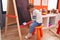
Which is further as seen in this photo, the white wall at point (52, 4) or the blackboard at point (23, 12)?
the white wall at point (52, 4)

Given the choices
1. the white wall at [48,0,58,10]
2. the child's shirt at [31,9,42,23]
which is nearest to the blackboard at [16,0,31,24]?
the child's shirt at [31,9,42,23]

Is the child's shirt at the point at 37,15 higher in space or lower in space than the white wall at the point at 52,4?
lower

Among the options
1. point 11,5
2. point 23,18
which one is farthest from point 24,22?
point 11,5

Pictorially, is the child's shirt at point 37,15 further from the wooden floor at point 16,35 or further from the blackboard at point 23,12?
the wooden floor at point 16,35

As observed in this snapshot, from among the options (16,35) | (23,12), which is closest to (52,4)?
(23,12)

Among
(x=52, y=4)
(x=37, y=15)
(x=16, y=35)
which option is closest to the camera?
(x=37, y=15)

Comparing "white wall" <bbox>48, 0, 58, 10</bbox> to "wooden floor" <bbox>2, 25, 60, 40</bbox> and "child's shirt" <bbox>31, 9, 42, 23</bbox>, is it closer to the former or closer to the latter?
"wooden floor" <bbox>2, 25, 60, 40</bbox>

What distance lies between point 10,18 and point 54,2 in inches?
72.7

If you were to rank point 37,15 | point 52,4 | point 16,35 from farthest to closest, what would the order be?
1. point 52,4
2. point 16,35
3. point 37,15

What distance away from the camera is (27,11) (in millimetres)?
3020

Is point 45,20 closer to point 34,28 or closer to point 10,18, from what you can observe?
point 34,28

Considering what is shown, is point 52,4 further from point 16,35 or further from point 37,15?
point 16,35

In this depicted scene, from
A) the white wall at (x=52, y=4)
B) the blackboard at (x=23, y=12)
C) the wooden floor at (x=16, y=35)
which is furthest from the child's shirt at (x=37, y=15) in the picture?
the white wall at (x=52, y=4)

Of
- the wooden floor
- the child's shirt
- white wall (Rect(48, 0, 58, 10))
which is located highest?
white wall (Rect(48, 0, 58, 10))
